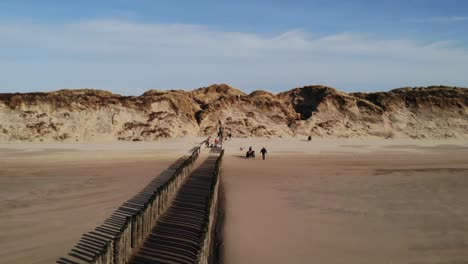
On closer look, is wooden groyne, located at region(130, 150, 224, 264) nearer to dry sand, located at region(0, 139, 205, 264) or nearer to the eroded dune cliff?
dry sand, located at region(0, 139, 205, 264)

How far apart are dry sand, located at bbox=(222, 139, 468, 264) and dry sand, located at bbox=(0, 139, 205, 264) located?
4626mm

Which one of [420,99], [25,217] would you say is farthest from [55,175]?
[420,99]

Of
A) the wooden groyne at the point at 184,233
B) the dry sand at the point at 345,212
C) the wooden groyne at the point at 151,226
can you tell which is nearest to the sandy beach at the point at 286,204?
the dry sand at the point at 345,212

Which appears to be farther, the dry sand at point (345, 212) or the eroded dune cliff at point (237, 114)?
the eroded dune cliff at point (237, 114)

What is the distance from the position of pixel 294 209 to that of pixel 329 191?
4.39m

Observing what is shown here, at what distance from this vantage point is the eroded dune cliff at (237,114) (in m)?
50.3

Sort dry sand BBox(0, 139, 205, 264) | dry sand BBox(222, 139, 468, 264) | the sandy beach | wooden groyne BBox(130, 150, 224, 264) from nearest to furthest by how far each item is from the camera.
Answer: wooden groyne BBox(130, 150, 224, 264) → dry sand BBox(222, 139, 468, 264) → the sandy beach → dry sand BBox(0, 139, 205, 264)

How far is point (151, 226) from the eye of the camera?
13219mm

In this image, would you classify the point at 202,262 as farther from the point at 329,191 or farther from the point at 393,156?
the point at 393,156

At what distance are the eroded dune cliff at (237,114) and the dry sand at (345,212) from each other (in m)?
23.5

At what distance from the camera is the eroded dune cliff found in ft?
165

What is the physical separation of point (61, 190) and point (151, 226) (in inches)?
324

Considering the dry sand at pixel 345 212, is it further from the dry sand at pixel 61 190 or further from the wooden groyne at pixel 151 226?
the dry sand at pixel 61 190

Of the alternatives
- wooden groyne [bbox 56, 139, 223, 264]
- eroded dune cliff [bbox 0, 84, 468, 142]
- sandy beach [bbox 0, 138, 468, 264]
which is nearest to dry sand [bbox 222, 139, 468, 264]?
sandy beach [bbox 0, 138, 468, 264]
